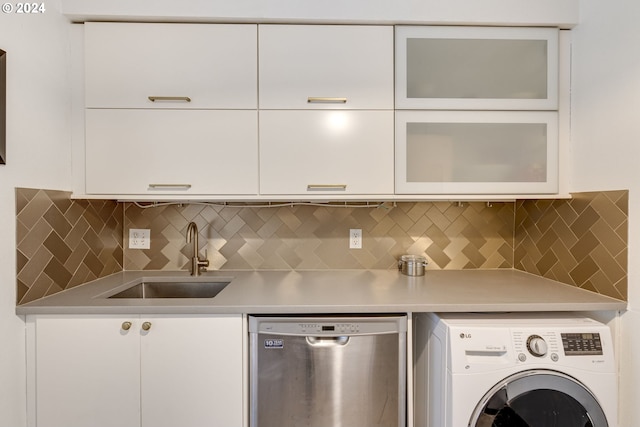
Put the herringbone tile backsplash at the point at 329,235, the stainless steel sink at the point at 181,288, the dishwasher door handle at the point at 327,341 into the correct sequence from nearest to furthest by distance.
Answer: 1. the dishwasher door handle at the point at 327,341
2. the stainless steel sink at the point at 181,288
3. the herringbone tile backsplash at the point at 329,235

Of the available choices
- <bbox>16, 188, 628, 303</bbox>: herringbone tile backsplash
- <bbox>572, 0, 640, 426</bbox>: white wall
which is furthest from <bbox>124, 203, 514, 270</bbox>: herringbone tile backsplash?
<bbox>572, 0, 640, 426</bbox>: white wall

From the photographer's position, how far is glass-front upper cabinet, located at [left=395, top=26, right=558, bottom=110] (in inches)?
66.6

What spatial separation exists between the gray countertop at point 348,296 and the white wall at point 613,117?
261mm

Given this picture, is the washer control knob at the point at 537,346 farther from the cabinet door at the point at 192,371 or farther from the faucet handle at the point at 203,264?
the faucet handle at the point at 203,264

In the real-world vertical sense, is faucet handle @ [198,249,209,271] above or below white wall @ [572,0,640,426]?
below

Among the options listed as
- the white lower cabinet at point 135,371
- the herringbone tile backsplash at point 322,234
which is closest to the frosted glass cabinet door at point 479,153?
the herringbone tile backsplash at point 322,234

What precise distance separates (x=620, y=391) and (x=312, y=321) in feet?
4.44

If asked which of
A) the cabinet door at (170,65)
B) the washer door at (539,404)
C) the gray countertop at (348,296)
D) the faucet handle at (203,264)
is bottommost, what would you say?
the washer door at (539,404)

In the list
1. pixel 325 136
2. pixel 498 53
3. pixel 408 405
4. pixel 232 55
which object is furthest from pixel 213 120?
pixel 408 405

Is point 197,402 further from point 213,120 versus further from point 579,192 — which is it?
point 579,192

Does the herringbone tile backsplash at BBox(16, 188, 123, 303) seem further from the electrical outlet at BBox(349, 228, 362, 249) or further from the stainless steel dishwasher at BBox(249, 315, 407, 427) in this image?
the electrical outlet at BBox(349, 228, 362, 249)

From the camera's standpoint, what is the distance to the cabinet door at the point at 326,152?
1.67 meters

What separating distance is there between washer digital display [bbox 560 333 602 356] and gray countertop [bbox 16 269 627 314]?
12 centimetres

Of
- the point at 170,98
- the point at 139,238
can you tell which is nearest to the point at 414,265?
the point at 170,98
